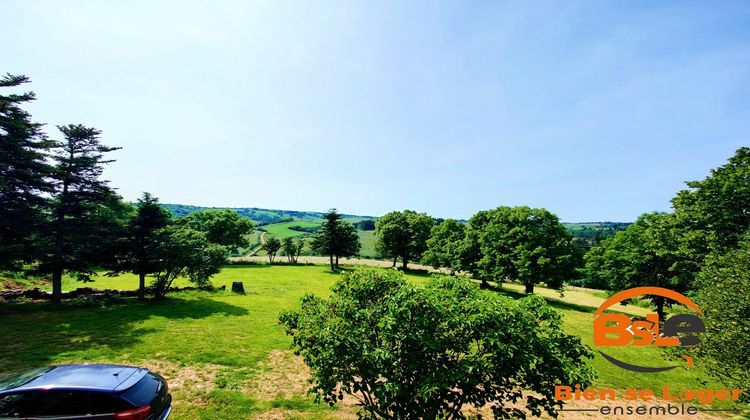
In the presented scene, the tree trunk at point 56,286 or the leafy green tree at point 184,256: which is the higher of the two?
the leafy green tree at point 184,256

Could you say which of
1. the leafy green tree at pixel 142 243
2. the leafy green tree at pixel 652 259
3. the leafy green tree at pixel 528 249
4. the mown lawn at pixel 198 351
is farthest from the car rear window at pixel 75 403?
the leafy green tree at pixel 528 249

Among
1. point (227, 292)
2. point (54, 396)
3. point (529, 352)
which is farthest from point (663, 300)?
point (227, 292)

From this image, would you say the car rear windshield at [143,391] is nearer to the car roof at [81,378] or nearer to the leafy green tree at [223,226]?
the car roof at [81,378]

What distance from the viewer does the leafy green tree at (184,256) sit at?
894 inches

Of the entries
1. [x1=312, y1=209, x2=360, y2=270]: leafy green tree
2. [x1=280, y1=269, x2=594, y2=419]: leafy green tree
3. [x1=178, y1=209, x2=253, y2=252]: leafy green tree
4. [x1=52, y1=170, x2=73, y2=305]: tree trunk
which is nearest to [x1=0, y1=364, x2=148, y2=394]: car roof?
[x1=280, y1=269, x2=594, y2=419]: leafy green tree

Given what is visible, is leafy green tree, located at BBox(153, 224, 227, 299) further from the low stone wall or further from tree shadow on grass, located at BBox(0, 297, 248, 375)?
the low stone wall

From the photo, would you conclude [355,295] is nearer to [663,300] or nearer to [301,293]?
[301,293]

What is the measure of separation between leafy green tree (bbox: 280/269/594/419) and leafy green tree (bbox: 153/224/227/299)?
72.1ft

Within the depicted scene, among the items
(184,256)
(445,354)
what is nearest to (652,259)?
(445,354)

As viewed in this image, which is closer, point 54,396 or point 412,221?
point 54,396

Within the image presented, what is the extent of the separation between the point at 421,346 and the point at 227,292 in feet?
91.0

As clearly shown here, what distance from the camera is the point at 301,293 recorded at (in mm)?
29266

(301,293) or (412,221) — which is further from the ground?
(412,221)

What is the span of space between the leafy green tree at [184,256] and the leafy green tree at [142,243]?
0.47 m
